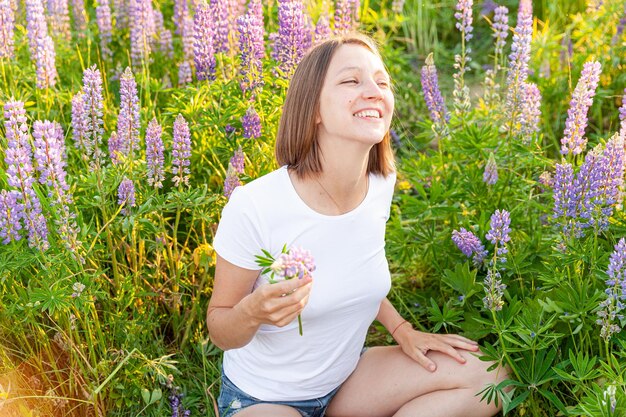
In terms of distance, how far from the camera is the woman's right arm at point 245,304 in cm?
206

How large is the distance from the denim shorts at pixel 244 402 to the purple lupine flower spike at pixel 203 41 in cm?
121

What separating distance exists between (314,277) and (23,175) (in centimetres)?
A: 91

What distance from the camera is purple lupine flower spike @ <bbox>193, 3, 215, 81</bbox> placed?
10.5 ft

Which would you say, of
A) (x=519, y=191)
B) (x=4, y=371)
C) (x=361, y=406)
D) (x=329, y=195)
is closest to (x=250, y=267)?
(x=329, y=195)

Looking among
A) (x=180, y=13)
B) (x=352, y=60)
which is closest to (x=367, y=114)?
(x=352, y=60)

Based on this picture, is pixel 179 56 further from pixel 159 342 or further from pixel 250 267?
pixel 250 267

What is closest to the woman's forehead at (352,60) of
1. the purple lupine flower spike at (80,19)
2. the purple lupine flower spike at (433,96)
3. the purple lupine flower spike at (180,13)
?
the purple lupine flower spike at (433,96)

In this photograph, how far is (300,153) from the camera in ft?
8.36

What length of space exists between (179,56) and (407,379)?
85.8 inches

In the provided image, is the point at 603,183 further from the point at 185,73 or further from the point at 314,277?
the point at 185,73

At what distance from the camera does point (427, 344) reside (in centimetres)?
278

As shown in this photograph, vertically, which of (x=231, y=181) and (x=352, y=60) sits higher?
(x=352, y=60)

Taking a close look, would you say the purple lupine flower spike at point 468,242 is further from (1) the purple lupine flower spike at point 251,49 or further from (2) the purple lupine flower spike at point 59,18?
(2) the purple lupine flower spike at point 59,18

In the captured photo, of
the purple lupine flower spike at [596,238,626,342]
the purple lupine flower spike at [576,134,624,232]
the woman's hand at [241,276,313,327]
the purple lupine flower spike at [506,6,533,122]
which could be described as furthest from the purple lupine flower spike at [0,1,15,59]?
the purple lupine flower spike at [596,238,626,342]
